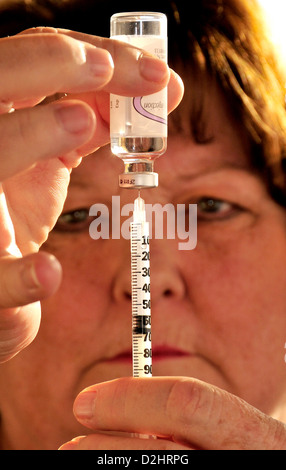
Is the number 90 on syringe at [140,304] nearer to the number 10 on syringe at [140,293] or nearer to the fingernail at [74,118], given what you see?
the number 10 on syringe at [140,293]

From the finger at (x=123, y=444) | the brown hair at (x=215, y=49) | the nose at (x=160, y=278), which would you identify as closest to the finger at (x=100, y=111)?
the finger at (x=123, y=444)

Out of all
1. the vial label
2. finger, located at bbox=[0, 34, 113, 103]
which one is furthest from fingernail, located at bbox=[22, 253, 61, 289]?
the vial label

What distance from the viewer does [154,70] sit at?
1.03 metres

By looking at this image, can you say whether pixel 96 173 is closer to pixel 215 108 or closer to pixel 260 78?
pixel 215 108

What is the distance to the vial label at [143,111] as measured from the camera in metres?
1.15

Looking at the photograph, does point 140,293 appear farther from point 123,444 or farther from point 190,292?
point 190,292

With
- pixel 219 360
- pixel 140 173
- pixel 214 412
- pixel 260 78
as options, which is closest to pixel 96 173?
pixel 260 78

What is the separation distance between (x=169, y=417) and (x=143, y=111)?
0.55 m

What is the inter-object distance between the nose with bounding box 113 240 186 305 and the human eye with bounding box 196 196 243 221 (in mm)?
163

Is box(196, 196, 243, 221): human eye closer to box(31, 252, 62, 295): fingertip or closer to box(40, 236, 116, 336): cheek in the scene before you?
box(40, 236, 116, 336): cheek

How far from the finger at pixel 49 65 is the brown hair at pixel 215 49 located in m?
0.98

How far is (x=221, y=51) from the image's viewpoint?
1.92m

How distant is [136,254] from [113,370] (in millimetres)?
911

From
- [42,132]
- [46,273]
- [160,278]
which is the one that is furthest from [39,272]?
[160,278]
